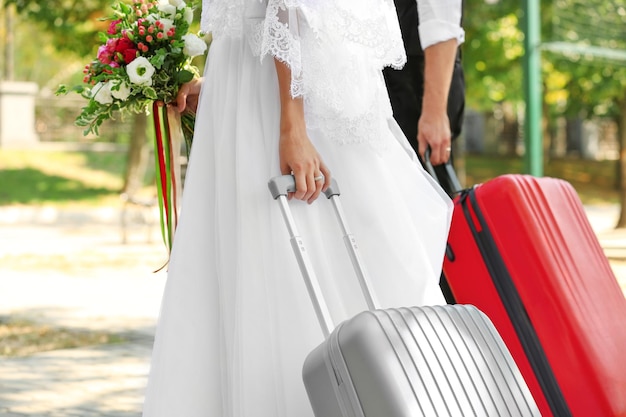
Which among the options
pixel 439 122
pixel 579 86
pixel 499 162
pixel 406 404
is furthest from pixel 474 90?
pixel 406 404

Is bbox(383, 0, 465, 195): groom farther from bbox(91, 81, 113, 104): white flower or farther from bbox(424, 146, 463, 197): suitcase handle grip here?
bbox(91, 81, 113, 104): white flower

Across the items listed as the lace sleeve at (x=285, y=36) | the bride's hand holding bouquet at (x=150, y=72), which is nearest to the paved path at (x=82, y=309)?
the bride's hand holding bouquet at (x=150, y=72)

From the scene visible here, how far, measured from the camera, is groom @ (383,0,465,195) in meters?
3.60

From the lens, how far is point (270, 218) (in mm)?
2697

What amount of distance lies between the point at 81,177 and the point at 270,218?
70.3ft

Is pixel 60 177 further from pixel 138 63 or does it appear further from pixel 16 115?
pixel 138 63

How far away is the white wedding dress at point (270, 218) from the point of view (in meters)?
2.67

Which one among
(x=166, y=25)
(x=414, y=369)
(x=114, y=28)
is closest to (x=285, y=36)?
(x=166, y=25)

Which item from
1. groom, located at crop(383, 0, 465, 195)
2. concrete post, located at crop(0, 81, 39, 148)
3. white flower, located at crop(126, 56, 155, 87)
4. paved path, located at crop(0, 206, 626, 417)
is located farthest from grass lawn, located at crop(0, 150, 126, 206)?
white flower, located at crop(126, 56, 155, 87)

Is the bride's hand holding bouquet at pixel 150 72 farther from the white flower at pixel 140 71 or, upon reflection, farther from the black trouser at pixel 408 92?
the black trouser at pixel 408 92

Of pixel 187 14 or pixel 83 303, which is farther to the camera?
pixel 83 303

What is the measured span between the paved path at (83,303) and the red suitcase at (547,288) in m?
1.79

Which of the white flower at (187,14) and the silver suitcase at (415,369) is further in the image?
the white flower at (187,14)

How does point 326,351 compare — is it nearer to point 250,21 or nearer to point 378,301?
point 378,301
